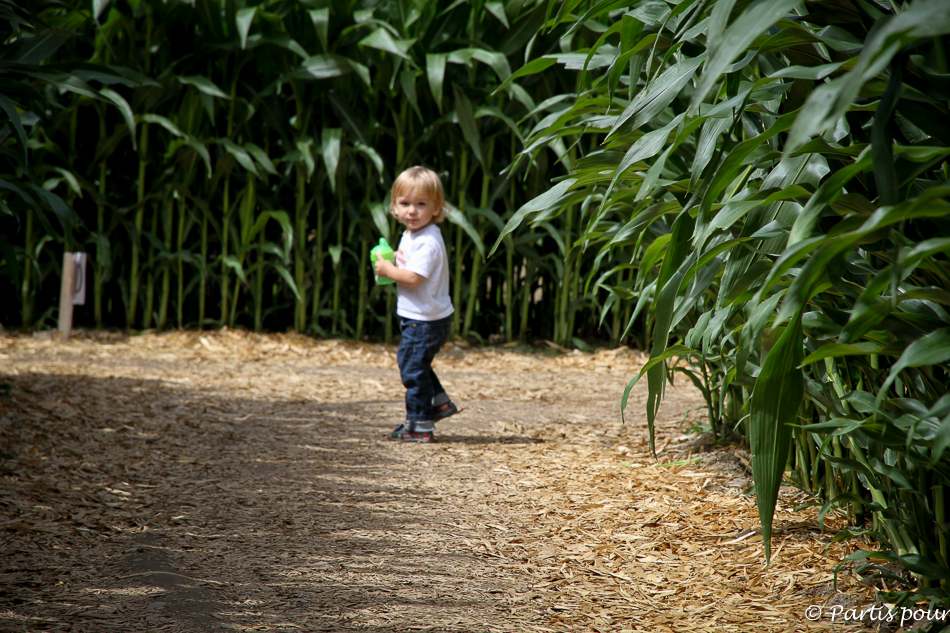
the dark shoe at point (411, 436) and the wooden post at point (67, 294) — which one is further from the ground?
the wooden post at point (67, 294)

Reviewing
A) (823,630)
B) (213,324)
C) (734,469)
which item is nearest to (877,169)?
(823,630)

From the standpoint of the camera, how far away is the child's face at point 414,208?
2928 millimetres

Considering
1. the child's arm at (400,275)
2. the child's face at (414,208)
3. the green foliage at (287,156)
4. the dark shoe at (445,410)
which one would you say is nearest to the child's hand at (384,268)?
the child's arm at (400,275)

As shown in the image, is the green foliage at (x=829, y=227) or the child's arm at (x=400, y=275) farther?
the child's arm at (x=400, y=275)

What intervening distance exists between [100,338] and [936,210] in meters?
4.46

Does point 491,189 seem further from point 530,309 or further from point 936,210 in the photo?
point 936,210

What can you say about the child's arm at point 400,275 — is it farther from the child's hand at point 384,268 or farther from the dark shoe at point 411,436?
the dark shoe at point 411,436

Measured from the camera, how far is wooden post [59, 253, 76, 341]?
13.4ft

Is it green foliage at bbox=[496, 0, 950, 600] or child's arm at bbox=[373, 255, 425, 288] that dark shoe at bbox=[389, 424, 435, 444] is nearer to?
child's arm at bbox=[373, 255, 425, 288]

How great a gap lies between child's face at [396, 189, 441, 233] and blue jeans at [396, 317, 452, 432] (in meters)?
0.38

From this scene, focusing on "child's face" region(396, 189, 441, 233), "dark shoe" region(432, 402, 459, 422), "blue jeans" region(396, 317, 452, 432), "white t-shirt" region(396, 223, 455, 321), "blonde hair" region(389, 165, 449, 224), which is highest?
"blonde hair" region(389, 165, 449, 224)

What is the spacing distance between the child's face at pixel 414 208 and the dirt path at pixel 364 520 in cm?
80

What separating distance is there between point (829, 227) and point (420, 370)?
1.79 m

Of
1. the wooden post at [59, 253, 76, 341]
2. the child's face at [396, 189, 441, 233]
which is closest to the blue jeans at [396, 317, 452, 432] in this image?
the child's face at [396, 189, 441, 233]
